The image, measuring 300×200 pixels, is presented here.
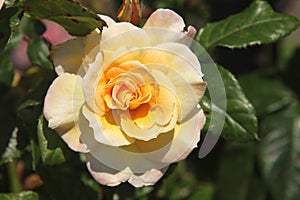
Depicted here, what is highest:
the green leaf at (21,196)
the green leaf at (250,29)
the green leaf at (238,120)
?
the green leaf at (250,29)

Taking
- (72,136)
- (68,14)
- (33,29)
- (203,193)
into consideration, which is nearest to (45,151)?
(72,136)

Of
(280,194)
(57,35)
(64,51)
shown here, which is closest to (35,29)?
(57,35)

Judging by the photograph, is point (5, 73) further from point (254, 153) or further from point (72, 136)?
point (254, 153)

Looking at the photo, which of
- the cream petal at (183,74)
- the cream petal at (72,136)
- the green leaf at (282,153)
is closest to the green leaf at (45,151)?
the cream petal at (72,136)

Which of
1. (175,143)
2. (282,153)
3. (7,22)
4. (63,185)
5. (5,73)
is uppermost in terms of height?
(7,22)

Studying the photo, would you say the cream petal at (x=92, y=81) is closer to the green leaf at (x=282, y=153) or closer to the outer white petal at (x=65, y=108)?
the outer white petal at (x=65, y=108)
